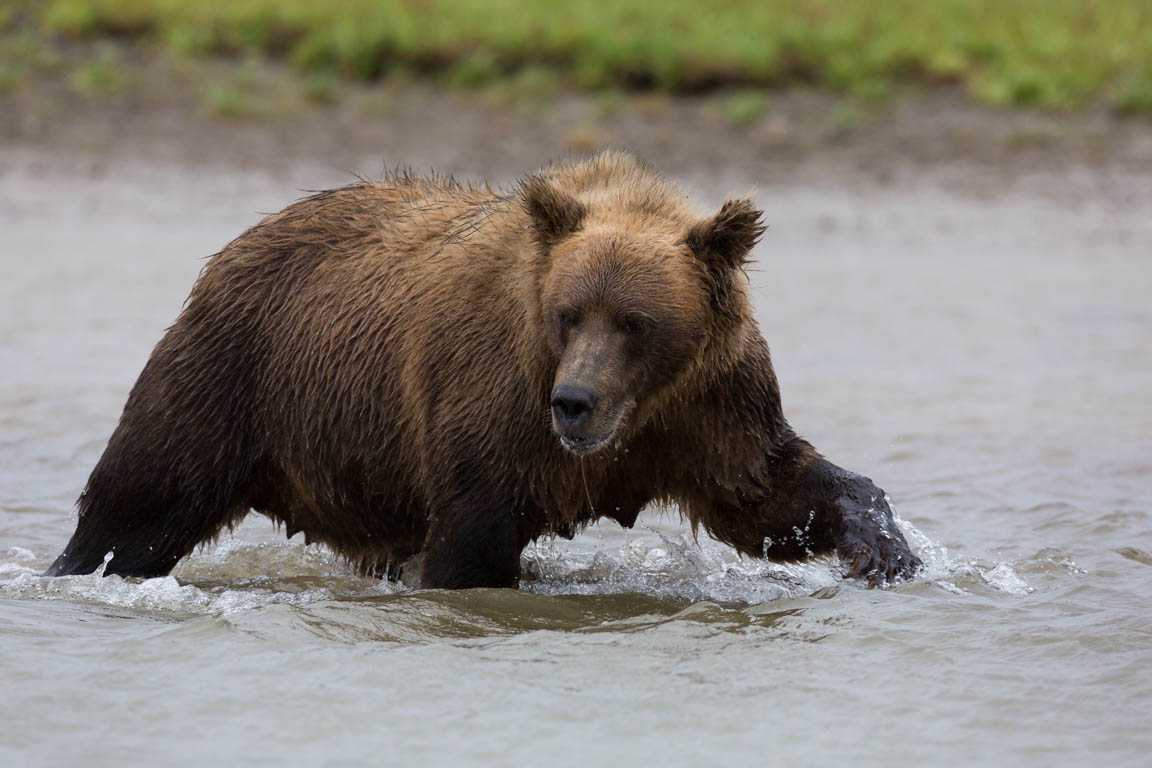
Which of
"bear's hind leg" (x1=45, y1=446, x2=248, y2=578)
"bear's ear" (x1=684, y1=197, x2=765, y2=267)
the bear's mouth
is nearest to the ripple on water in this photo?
"bear's hind leg" (x1=45, y1=446, x2=248, y2=578)

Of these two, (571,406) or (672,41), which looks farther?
(672,41)

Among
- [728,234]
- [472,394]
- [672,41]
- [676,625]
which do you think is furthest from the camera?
[672,41]

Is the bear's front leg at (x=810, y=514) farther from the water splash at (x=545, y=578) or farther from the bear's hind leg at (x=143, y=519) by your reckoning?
the bear's hind leg at (x=143, y=519)

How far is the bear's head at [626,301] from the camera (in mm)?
5293

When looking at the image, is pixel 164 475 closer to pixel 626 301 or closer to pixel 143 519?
pixel 143 519

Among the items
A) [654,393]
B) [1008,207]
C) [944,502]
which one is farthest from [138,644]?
[1008,207]

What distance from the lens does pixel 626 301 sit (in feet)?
17.5

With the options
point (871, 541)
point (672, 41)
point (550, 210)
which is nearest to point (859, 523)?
point (871, 541)

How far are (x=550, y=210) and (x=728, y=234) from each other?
59 cm

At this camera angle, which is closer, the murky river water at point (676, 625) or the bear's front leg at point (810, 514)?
the murky river water at point (676, 625)

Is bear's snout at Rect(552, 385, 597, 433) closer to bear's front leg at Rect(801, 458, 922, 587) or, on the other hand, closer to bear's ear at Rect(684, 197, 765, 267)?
bear's ear at Rect(684, 197, 765, 267)

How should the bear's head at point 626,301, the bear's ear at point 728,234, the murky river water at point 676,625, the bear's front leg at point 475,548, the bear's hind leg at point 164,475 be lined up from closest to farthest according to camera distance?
the murky river water at point 676,625
the bear's head at point 626,301
the bear's ear at point 728,234
the bear's front leg at point 475,548
the bear's hind leg at point 164,475

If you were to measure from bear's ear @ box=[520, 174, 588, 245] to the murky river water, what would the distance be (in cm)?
79

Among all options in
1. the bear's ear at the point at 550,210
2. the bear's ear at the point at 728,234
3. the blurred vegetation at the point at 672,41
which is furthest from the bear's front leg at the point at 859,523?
the blurred vegetation at the point at 672,41
